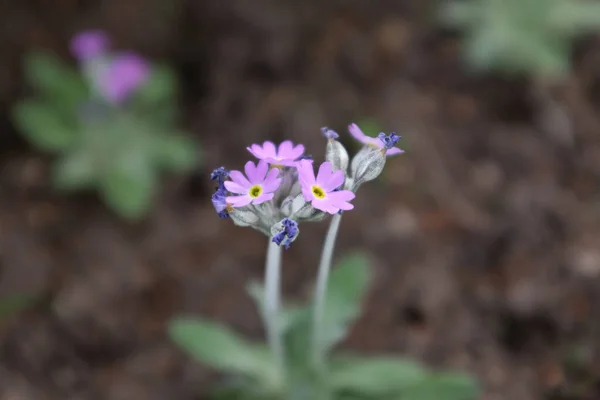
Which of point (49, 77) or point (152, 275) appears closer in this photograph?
point (152, 275)

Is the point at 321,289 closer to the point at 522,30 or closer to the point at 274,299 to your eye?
the point at 274,299

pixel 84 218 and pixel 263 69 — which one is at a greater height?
pixel 263 69

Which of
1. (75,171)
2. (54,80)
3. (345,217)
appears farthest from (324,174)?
(54,80)

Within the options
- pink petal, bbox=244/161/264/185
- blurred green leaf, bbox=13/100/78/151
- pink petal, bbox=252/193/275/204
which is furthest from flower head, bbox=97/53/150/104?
pink petal, bbox=252/193/275/204

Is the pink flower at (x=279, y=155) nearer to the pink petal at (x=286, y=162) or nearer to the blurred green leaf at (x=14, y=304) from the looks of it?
the pink petal at (x=286, y=162)

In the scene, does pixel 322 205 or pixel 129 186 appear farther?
pixel 129 186

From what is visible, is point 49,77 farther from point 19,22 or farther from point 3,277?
point 3,277

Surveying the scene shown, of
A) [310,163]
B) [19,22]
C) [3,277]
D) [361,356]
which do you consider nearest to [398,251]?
[361,356]
